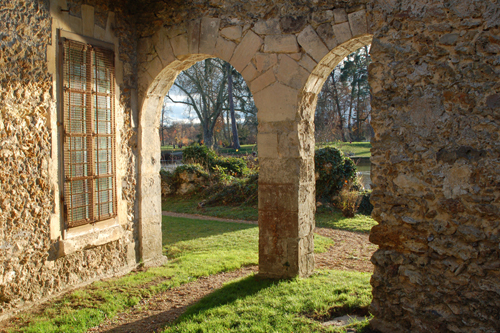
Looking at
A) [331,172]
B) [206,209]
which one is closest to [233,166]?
[206,209]

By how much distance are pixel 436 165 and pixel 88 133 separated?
12.4 feet

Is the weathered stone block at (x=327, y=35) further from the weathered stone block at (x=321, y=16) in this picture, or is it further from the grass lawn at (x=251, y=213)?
the grass lawn at (x=251, y=213)

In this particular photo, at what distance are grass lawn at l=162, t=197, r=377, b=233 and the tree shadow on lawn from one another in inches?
31.3

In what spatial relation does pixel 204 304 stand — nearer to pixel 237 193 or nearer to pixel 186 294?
pixel 186 294

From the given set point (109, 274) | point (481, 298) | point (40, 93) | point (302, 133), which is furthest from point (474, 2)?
point (109, 274)

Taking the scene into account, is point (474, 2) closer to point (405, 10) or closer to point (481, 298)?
point (405, 10)

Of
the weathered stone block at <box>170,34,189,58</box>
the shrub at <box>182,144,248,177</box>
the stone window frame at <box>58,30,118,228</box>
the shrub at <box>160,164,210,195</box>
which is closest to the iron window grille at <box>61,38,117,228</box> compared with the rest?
the stone window frame at <box>58,30,118,228</box>

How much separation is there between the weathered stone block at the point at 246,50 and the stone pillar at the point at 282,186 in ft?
1.47

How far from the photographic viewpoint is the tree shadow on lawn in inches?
293

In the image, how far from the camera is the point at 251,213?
375 inches

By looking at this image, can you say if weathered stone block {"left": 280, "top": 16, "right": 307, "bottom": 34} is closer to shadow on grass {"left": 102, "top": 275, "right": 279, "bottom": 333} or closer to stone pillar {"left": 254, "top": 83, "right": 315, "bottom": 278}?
stone pillar {"left": 254, "top": 83, "right": 315, "bottom": 278}

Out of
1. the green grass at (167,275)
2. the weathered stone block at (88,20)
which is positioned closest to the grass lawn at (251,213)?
the green grass at (167,275)

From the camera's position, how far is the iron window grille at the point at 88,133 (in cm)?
449

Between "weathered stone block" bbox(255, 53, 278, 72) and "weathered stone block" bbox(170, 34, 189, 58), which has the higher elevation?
"weathered stone block" bbox(170, 34, 189, 58)
